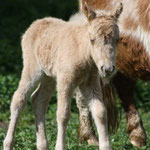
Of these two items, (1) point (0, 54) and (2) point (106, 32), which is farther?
(1) point (0, 54)

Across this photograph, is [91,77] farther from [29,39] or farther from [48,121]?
[48,121]

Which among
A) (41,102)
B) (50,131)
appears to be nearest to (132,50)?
(41,102)

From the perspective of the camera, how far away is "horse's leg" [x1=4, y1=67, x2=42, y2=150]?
5133 millimetres

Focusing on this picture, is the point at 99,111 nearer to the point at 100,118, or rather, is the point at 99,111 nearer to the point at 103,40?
the point at 100,118

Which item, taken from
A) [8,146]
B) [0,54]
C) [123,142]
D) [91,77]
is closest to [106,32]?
[91,77]

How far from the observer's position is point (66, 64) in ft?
15.0

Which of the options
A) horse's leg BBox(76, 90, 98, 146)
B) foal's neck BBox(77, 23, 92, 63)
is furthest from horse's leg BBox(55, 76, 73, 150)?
horse's leg BBox(76, 90, 98, 146)

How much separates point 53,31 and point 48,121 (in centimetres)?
295

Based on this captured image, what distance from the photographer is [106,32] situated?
408 cm

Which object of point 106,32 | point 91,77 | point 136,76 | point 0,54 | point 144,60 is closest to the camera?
point 106,32

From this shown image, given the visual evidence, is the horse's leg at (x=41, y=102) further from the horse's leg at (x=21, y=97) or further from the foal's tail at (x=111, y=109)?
the foal's tail at (x=111, y=109)

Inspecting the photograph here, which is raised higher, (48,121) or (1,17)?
(1,17)

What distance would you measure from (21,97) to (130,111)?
83.9 inches

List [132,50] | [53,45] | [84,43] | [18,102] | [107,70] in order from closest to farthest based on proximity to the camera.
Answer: [107,70] → [84,43] → [53,45] → [18,102] → [132,50]
